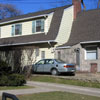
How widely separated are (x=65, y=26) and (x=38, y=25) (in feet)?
9.88

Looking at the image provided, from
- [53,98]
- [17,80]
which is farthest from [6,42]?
[53,98]

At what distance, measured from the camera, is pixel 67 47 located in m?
21.0

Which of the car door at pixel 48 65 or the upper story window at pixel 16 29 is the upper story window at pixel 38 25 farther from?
the car door at pixel 48 65

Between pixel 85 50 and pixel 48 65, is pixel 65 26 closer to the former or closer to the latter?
pixel 85 50

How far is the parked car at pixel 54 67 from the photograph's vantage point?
17.7 metres

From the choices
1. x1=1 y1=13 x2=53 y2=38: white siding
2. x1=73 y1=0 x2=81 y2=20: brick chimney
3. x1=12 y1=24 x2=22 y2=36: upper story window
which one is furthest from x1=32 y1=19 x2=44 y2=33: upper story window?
x1=73 y1=0 x2=81 y2=20: brick chimney

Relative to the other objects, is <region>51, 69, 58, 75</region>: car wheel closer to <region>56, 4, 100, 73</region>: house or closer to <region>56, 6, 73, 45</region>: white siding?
<region>56, 4, 100, 73</region>: house

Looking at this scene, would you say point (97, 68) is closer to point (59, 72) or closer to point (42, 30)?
point (59, 72)

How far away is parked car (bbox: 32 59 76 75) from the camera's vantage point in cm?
1767

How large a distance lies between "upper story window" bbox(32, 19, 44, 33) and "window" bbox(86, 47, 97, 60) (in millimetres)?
5587

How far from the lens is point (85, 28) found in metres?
23.3

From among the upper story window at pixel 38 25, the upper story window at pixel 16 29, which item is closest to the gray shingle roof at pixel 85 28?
the upper story window at pixel 38 25

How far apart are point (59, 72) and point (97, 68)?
4.44m

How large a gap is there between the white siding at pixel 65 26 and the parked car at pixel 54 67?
3840 mm
